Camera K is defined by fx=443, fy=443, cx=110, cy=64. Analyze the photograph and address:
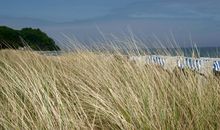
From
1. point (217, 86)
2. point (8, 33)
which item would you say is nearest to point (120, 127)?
point (217, 86)

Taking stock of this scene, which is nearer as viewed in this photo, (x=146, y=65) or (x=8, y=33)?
(x=146, y=65)

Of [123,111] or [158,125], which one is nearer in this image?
[158,125]

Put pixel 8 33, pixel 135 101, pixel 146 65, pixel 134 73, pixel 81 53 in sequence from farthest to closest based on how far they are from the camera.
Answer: pixel 8 33
pixel 81 53
pixel 146 65
pixel 134 73
pixel 135 101

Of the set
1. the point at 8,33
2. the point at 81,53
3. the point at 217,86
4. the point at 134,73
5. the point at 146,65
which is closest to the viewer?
the point at 217,86

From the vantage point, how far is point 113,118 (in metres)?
3.19

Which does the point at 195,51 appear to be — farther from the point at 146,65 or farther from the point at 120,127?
the point at 120,127

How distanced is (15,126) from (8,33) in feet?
111

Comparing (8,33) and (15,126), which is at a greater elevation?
(15,126)

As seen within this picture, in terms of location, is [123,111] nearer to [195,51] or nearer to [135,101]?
[135,101]

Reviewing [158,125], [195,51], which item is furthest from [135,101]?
[195,51]

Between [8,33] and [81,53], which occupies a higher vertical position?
[81,53]

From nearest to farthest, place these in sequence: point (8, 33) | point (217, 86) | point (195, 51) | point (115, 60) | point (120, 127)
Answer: point (120, 127), point (217, 86), point (195, 51), point (115, 60), point (8, 33)

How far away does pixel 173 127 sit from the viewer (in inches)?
121

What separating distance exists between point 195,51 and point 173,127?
1.77 metres
